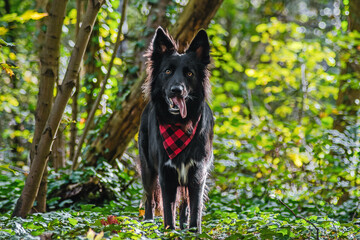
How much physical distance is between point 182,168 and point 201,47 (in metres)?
1.34

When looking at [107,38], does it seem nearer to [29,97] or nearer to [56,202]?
[56,202]

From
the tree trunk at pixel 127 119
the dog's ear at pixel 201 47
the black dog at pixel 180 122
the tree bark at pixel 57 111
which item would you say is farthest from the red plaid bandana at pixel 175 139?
the tree trunk at pixel 127 119

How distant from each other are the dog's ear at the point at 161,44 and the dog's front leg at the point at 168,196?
1375 millimetres

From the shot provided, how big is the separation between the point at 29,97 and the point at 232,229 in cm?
839

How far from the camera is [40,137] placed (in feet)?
12.0

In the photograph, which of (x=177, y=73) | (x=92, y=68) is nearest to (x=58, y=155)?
(x=92, y=68)

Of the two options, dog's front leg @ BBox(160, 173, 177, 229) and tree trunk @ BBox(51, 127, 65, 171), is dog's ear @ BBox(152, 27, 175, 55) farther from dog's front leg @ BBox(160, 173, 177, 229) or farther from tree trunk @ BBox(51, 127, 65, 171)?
tree trunk @ BBox(51, 127, 65, 171)

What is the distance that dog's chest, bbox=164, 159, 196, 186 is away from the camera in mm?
3348

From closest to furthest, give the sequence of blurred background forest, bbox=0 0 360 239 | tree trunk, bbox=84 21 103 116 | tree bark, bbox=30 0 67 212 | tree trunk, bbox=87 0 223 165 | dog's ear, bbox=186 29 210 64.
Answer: tree bark, bbox=30 0 67 212 < dog's ear, bbox=186 29 210 64 < blurred background forest, bbox=0 0 360 239 < tree trunk, bbox=87 0 223 165 < tree trunk, bbox=84 21 103 116

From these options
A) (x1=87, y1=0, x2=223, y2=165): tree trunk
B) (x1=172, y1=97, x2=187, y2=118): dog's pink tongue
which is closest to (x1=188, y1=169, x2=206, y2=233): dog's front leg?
(x1=172, y1=97, x2=187, y2=118): dog's pink tongue

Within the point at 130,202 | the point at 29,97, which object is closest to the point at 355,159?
the point at 130,202

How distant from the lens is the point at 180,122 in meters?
3.48

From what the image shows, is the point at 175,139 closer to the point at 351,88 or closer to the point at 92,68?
the point at 92,68

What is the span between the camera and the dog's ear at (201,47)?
11.7 feet
